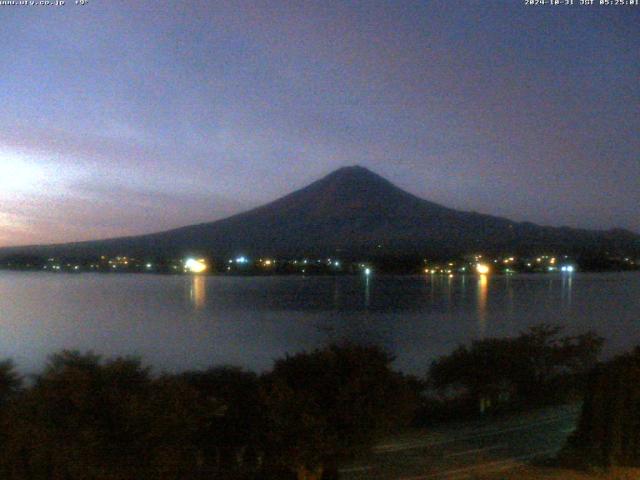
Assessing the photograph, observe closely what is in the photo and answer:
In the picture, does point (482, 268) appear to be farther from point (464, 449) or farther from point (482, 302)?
point (464, 449)

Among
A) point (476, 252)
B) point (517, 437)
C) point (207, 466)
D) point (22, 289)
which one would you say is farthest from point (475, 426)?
point (476, 252)

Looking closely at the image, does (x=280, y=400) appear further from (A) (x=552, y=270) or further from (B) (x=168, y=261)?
(A) (x=552, y=270)

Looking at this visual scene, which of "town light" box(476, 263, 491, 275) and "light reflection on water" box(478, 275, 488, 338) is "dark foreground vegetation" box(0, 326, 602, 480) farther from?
"town light" box(476, 263, 491, 275)

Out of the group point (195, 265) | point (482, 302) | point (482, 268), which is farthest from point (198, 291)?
point (482, 268)

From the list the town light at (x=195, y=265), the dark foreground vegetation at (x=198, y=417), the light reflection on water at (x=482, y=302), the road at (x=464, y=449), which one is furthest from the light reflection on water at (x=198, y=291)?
the dark foreground vegetation at (x=198, y=417)

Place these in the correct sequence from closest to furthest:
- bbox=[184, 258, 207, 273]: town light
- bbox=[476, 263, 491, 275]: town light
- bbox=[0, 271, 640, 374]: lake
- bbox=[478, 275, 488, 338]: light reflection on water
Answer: bbox=[0, 271, 640, 374]: lake, bbox=[478, 275, 488, 338]: light reflection on water, bbox=[184, 258, 207, 273]: town light, bbox=[476, 263, 491, 275]: town light

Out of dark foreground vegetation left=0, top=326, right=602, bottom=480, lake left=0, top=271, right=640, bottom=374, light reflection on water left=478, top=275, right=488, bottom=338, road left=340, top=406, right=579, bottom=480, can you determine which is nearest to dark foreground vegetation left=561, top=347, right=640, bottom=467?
Result: road left=340, top=406, right=579, bottom=480
